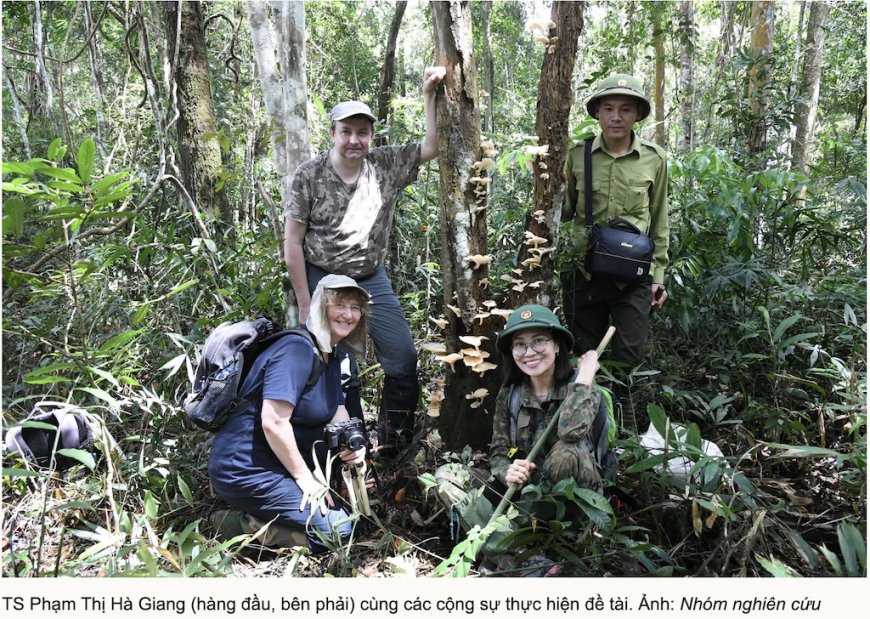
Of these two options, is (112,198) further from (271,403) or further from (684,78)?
(684,78)

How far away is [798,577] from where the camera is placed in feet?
7.09

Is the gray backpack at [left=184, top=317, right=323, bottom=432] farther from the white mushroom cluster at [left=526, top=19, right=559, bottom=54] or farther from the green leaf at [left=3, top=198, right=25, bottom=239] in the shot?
the white mushroom cluster at [left=526, top=19, right=559, bottom=54]

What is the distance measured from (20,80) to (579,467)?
50.2 ft

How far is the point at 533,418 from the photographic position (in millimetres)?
2922

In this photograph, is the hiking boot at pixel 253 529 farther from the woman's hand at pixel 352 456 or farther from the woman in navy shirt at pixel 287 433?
the woman's hand at pixel 352 456

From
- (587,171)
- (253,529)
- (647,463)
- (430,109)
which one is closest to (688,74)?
(587,171)

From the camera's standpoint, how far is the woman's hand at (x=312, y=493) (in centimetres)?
287

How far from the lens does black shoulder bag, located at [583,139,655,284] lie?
3357 mm

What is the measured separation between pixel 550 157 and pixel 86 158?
2.23 m

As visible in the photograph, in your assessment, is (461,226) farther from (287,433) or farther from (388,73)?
(388,73)

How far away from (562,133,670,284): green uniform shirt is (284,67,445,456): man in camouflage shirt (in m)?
0.86

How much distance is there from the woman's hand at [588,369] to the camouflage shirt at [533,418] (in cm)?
3

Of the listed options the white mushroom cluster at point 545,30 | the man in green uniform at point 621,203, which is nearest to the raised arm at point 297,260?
the man in green uniform at point 621,203

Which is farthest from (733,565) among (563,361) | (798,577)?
(563,361)
